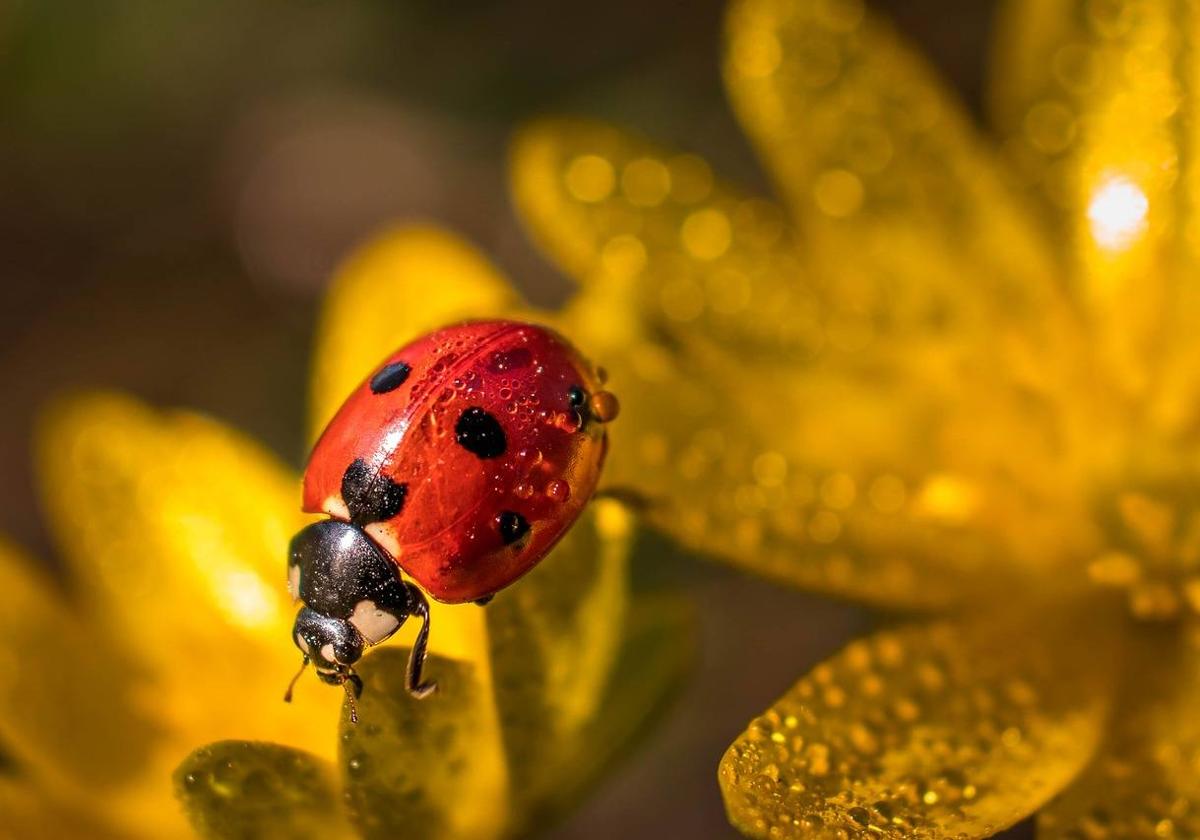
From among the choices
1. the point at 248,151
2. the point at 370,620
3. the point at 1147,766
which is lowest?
the point at 1147,766

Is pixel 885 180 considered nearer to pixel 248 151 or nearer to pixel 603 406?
pixel 603 406

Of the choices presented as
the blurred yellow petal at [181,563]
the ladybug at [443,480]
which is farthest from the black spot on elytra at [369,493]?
the blurred yellow petal at [181,563]

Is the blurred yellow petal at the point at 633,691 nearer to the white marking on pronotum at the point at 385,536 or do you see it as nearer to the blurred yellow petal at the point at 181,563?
the white marking on pronotum at the point at 385,536

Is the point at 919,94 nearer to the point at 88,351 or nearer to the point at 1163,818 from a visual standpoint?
the point at 1163,818

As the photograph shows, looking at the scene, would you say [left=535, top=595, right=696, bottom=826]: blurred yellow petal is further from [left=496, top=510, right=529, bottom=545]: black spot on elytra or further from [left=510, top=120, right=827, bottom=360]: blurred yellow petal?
[left=510, top=120, right=827, bottom=360]: blurred yellow petal

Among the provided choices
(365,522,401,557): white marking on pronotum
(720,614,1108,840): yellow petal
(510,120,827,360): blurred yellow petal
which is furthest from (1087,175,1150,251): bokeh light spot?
(365,522,401,557): white marking on pronotum

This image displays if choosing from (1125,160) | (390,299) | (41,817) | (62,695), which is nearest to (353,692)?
(41,817)

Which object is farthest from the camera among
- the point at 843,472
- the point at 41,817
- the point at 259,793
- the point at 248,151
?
the point at 248,151
